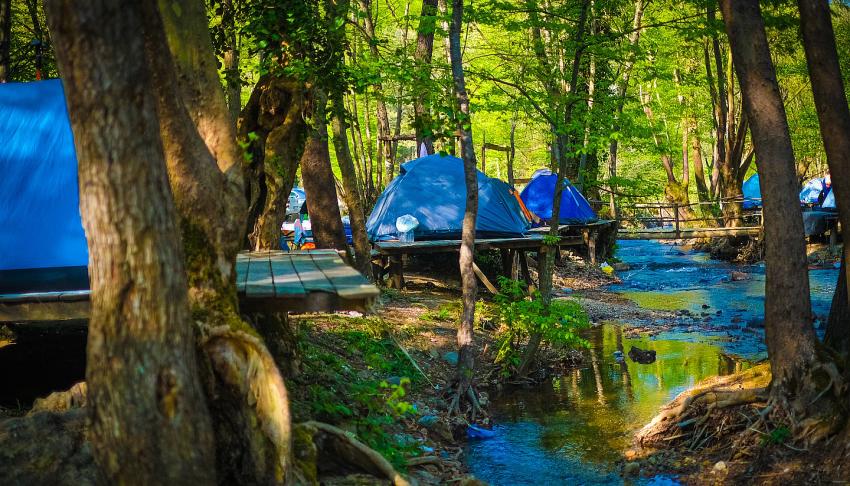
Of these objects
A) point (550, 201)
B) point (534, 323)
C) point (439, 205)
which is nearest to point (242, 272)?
point (534, 323)

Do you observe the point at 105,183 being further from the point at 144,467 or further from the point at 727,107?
the point at 727,107

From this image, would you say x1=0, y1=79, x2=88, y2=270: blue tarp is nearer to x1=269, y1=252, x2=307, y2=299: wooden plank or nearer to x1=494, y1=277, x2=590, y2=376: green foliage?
x1=269, y1=252, x2=307, y2=299: wooden plank

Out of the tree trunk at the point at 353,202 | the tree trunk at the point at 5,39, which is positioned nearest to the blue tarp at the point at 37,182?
the tree trunk at the point at 5,39

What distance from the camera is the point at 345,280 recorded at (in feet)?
18.6

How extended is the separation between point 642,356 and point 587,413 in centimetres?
318

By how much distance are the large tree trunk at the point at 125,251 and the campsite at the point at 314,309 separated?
0.03 feet

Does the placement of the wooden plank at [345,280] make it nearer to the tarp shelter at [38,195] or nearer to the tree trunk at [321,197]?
the tarp shelter at [38,195]

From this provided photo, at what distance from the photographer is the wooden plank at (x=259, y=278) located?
17.6 ft

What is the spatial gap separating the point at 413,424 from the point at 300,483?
12.1 ft


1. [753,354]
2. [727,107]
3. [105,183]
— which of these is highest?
[727,107]

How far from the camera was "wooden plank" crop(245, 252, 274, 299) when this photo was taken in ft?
17.6

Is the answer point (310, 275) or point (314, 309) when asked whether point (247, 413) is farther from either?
point (310, 275)

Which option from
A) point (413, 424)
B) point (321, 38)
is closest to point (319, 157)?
point (321, 38)

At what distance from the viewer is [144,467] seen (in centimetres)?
396
